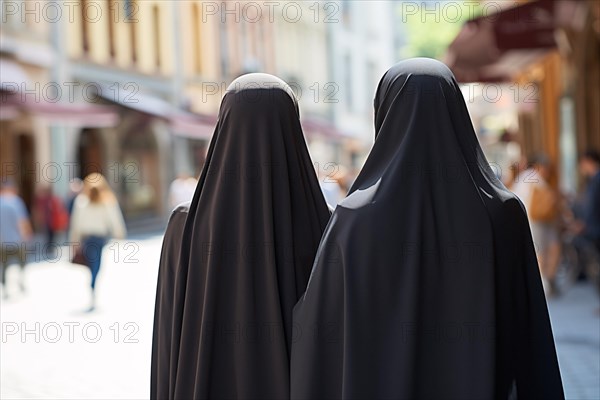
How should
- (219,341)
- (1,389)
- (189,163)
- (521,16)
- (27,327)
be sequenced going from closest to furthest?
(219,341), (1,389), (27,327), (521,16), (189,163)

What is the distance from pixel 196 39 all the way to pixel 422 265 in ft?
107

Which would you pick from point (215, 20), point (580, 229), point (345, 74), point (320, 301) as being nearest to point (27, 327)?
point (580, 229)

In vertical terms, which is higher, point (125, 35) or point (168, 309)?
point (125, 35)

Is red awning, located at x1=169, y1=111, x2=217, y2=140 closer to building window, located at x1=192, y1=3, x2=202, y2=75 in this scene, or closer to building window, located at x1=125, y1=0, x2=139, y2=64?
building window, located at x1=125, y1=0, x2=139, y2=64

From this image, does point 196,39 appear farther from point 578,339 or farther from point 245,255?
point 245,255

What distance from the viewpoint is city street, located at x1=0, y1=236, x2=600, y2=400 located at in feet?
22.8

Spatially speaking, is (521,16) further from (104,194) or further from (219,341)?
(219,341)

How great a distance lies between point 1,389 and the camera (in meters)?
7.02

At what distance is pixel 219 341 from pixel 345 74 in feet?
157

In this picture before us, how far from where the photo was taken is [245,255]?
3658 millimetres

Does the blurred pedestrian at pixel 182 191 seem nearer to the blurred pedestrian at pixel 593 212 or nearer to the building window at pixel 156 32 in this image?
the blurred pedestrian at pixel 593 212

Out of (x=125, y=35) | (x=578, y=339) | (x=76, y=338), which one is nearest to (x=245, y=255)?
(x=578, y=339)

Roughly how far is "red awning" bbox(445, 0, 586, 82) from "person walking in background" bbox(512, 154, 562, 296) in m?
1.84

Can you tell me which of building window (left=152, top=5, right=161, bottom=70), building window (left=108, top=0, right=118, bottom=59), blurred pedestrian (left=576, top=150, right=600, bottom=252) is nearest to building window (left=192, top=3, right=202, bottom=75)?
building window (left=152, top=5, right=161, bottom=70)
